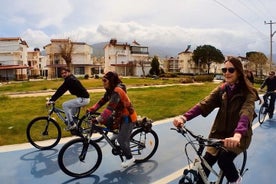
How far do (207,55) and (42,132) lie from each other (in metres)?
79.2

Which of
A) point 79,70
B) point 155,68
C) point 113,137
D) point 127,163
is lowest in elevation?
point 127,163

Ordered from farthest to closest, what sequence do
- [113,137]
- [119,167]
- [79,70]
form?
[79,70] → [119,167] → [113,137]

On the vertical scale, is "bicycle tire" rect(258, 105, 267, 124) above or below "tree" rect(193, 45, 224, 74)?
below

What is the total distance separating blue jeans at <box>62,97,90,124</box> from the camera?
23.9 feet

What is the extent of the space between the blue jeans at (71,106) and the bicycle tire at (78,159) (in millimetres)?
1792

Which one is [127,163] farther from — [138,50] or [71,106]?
[138,50]

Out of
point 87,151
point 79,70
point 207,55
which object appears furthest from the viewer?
point 207,55

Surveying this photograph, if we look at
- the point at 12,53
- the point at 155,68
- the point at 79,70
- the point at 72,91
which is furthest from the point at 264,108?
the point at 79,70

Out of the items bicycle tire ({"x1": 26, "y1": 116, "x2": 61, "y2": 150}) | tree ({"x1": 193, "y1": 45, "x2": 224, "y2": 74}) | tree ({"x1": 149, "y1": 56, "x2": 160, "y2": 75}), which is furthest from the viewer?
tree ({"x1": 193, "y1": 45, "x2": 224, "y2": 74})

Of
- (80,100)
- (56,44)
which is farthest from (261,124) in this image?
(56,44)

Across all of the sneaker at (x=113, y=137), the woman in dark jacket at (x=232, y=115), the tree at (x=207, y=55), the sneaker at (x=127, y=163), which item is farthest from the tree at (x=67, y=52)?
the woman in dark jacket at (x=232, y=115)

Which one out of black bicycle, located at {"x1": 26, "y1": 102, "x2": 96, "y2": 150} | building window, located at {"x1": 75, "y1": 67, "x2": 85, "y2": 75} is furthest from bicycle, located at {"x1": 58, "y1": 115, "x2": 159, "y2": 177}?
building window, located at {"x1": 75, "y1": 67, "x2": 85, "y2": 75}

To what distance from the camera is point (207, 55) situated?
3273 inches

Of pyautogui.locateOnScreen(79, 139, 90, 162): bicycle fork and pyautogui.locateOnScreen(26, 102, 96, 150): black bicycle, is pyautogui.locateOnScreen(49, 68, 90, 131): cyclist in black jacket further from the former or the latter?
pyautogui.locateOnScreen(79, 139, 90, 162): bicycle fork
